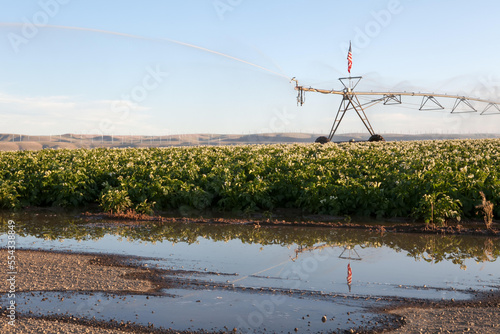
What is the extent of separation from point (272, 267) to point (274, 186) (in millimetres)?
7133

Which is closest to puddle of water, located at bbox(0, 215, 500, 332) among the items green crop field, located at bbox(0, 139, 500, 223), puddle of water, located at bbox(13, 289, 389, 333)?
puddle of water, located at bbox(13, 289, 389, 333)

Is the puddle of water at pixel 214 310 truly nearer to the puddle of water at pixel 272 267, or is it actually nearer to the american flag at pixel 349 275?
the puddle of water at pixel 272 267

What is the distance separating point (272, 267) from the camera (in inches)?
336

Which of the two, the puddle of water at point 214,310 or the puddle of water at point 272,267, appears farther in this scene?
the puddle of water at point 272,267

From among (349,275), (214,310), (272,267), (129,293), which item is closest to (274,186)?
(272,267)

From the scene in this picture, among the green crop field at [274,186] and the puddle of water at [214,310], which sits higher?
the green crop field at [274,186]

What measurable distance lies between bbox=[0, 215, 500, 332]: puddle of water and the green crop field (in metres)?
2.06

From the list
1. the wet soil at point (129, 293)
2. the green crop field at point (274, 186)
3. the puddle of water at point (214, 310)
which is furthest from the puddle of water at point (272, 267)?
the green crop field at point (274, 186)

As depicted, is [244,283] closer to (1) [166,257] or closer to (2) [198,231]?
(1) [166,257]

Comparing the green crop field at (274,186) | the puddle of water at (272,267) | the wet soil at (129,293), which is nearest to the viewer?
the wet soil at (129,293)

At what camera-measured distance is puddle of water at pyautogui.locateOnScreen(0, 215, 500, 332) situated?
606 cm

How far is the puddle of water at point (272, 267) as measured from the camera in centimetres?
606

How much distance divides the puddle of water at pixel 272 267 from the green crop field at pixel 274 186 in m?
2.06

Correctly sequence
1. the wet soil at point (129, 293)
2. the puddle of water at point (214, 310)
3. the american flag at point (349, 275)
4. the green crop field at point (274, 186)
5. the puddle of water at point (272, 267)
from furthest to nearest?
the green crop field at point (274, 186) → the american flag at point (349, 275) → the puddle of water at point (272, 267) → the puddle of water at point (214, 310) → the wet soil at point (129, 293)
